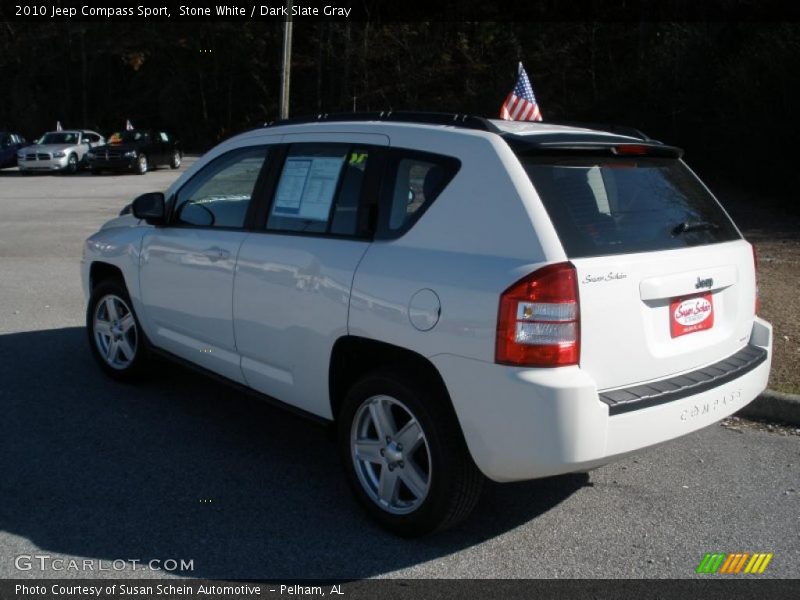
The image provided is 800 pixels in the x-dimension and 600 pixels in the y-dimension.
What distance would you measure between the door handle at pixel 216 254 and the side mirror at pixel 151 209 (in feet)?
2.11

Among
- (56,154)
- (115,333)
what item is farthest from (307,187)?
(56,154)

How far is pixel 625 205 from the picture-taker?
3836 millimetres

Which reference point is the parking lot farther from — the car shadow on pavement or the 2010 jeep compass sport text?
the 2010 jeep compass sport text

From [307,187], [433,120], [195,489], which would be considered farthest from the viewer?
[307,187]

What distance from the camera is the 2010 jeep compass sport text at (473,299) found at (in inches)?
131

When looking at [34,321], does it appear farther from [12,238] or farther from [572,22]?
[572,22]

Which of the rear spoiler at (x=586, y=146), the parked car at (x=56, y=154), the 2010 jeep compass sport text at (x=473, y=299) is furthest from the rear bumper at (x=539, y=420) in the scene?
the parked car at (x=56, y=154)

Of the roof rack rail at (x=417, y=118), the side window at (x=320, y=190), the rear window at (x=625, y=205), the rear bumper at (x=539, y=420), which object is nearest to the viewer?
the rear bumper at (x=539, y=420)

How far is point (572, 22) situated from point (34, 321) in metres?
37.2

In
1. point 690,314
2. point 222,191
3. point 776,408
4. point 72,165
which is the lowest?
point 72,165

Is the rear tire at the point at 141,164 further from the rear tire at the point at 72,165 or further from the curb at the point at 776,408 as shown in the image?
the curb at the point at 776,408

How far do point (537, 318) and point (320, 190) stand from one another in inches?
60.7

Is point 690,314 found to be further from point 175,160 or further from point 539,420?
point 175,160

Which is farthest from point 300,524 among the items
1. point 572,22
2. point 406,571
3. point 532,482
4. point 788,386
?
point 572,22
